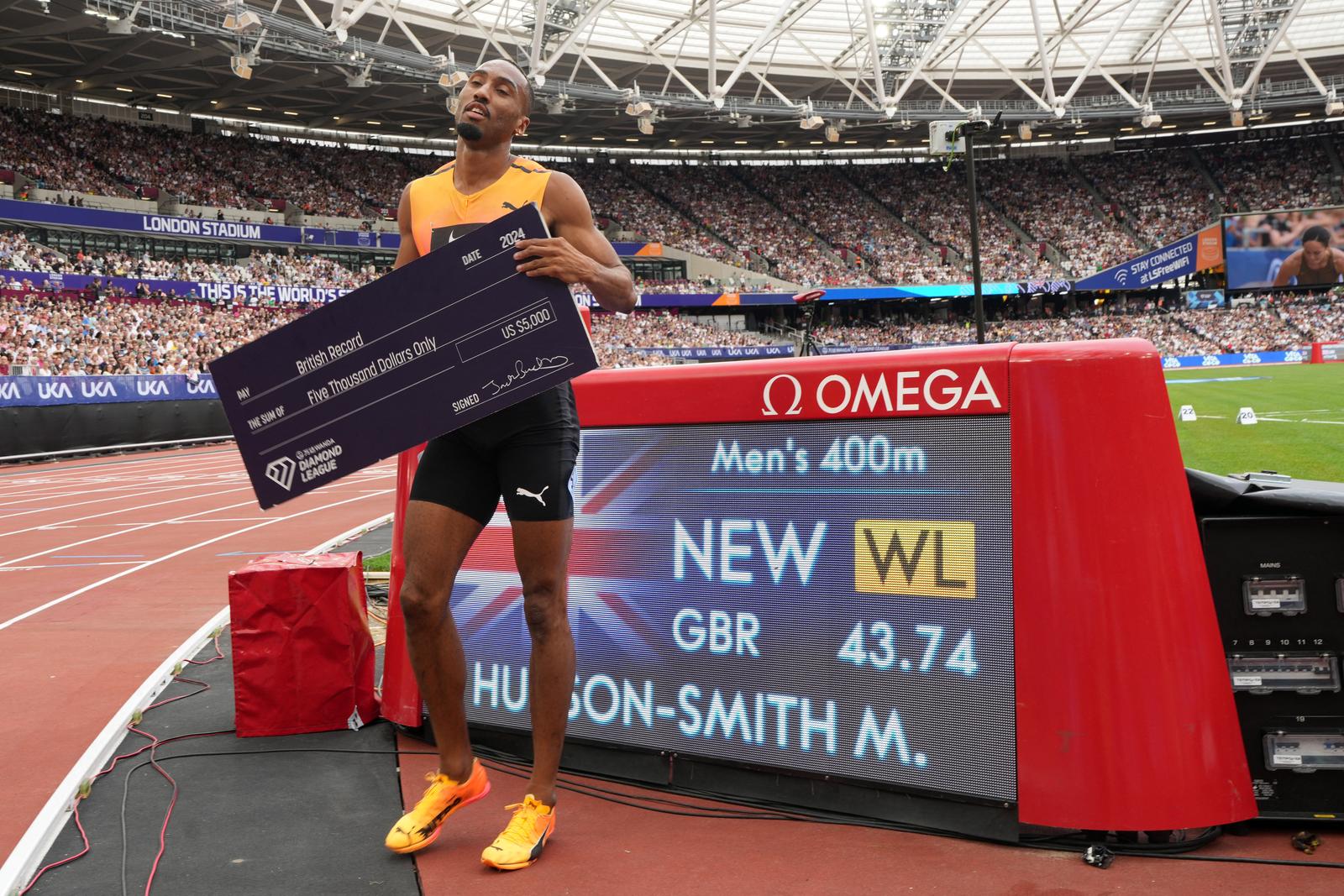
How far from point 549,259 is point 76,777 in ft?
7.62

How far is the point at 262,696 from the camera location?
4.02 m

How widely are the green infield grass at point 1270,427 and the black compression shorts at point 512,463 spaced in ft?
27.1

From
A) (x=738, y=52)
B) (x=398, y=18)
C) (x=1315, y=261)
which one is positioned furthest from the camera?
Answer: (x=1315, y=261)

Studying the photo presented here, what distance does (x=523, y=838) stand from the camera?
9.28 ft

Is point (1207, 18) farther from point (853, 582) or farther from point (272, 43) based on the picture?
point (853, 582)

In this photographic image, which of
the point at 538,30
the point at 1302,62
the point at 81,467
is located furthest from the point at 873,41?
the point at 81,467

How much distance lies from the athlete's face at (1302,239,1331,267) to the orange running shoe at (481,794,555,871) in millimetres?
56755

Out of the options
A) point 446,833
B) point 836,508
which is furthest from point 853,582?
point 446,833

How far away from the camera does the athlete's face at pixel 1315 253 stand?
163 feet

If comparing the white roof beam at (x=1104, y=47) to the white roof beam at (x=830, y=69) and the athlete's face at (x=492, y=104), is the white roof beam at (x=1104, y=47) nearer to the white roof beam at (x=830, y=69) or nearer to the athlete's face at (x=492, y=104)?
the white roof beam at (x=830, y=69)

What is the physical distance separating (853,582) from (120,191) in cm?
4321

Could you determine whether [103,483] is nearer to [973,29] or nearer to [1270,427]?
[1270,427]

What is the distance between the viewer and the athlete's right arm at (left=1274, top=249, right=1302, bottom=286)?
5028cm

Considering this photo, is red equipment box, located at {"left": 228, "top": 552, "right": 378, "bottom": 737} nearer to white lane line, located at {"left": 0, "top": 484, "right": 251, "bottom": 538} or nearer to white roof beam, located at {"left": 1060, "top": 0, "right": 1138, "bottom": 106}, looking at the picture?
white lane line, located at {"left": 0, "top": 484, "right": 251, "bottom": 538}
